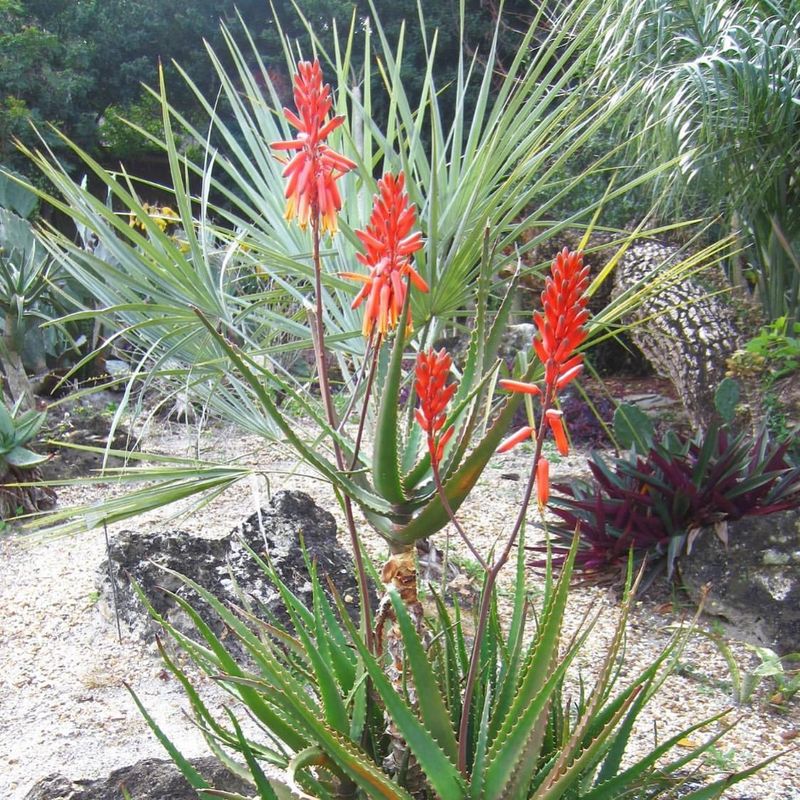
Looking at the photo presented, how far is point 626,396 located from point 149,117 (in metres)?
10.3

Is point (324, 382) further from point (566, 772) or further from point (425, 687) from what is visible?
point (566, 772)

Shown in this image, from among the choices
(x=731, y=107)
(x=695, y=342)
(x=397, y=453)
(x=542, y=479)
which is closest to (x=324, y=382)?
(x=397, y=453)

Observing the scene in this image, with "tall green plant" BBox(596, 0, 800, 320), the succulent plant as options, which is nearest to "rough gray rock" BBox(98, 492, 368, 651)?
the succulent plant

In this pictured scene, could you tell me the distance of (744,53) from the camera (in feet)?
16.4

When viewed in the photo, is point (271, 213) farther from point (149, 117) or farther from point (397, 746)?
point (149, 117)

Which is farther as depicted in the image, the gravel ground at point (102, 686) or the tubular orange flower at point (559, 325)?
the gravel ground at point (102, 686)

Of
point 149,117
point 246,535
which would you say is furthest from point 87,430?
point 149,117

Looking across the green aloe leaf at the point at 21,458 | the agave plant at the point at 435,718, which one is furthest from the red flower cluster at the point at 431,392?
the green aloe leaf at the point at 21,458

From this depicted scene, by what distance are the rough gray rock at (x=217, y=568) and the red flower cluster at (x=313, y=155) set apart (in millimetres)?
1574

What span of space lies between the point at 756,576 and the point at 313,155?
88.4 inches

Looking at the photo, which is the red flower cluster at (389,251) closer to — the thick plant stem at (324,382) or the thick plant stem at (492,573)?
the thick plant stem at (324,382)

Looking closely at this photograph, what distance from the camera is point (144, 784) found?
5.41ft

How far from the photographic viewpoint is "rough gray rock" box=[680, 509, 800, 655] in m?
2.47

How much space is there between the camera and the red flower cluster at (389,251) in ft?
3.26
